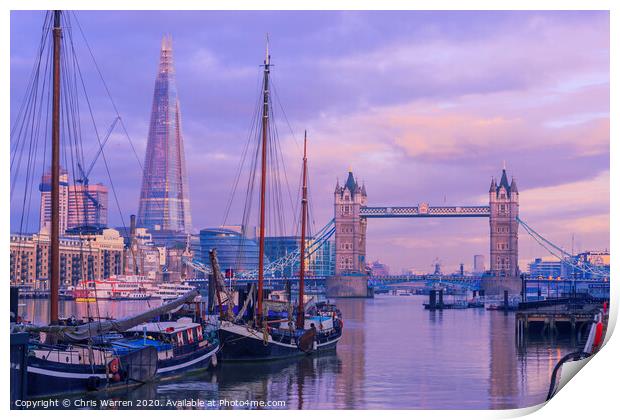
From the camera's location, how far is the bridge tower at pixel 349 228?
441ft

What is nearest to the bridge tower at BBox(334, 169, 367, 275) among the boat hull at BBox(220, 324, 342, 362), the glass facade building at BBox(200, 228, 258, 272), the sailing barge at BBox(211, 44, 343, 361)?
the glass facade building at BBox(200, 228, 258, 272)

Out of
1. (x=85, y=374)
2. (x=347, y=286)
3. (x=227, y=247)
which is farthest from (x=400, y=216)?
(x=85, y=374)

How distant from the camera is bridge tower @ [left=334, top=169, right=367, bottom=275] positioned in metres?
134

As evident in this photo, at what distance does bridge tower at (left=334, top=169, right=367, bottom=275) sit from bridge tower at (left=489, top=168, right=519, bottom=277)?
16625 millimetres

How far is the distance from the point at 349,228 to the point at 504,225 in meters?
19.6

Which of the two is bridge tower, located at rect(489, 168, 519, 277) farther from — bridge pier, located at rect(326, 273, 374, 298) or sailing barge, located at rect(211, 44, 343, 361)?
sailing barge, located at rect(211, 44, 343, 361)

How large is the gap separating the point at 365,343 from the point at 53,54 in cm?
2236

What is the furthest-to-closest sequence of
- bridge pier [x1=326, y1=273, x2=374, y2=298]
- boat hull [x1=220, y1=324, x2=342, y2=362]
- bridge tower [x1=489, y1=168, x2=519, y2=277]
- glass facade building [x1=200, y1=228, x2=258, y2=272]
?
glass facade building [x1=200, y1=228, x2=258, y2=272] → bridge tower [x1=489, y1=168, x2=519, y2=277] → bridge pier [x1=326, y1=273, x2=374, y2=298] → boat hull [x1=220, y1=324, x2=342, y2=362]

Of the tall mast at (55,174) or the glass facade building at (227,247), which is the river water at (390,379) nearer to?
the tall mast at (55,174)

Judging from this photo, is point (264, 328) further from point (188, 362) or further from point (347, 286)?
point (347, 286)

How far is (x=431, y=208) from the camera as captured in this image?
12156cm

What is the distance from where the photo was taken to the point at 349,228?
136 m

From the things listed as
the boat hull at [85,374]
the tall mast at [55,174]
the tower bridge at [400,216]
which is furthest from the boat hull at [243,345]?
the tower bridge at [400,216]
